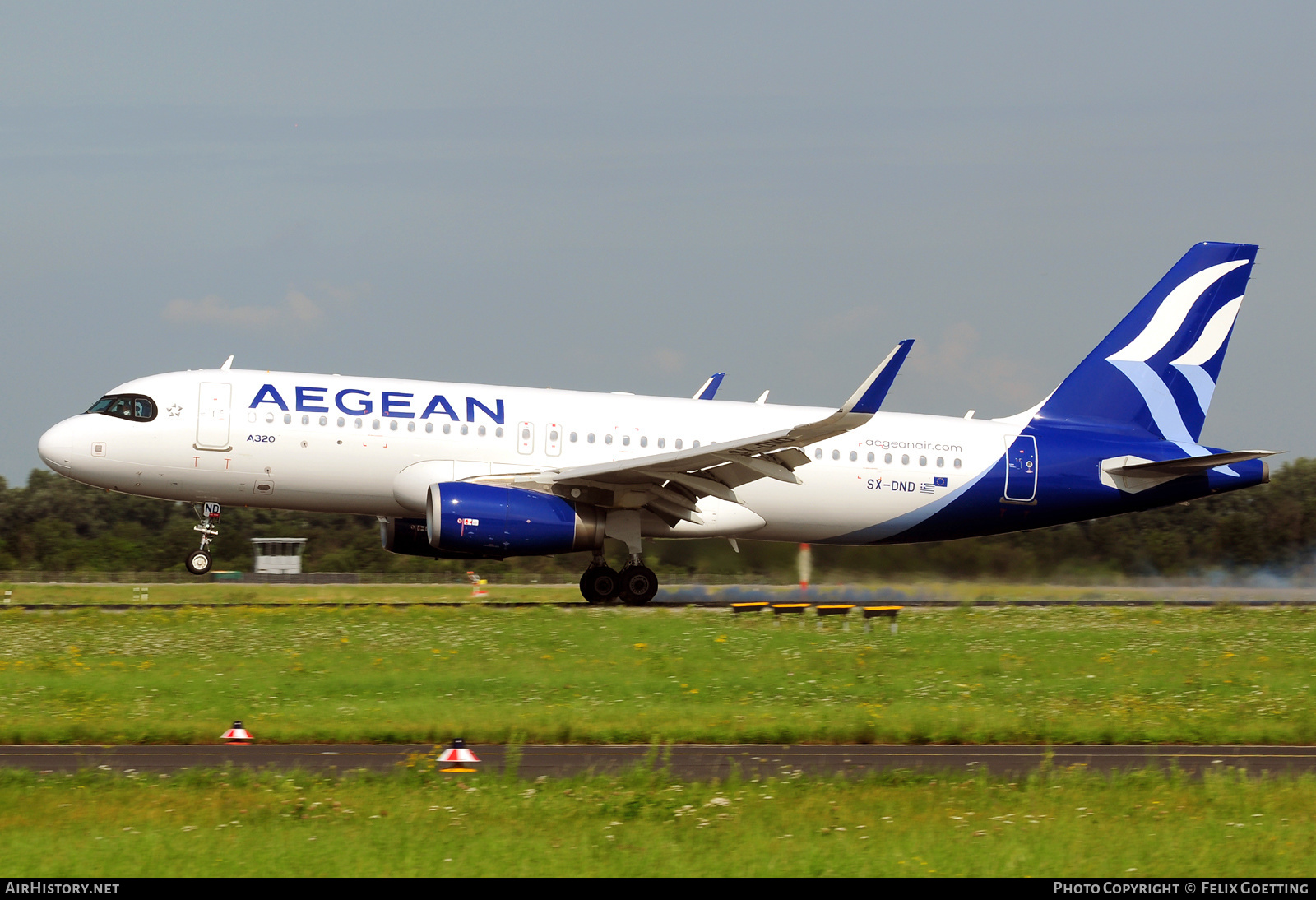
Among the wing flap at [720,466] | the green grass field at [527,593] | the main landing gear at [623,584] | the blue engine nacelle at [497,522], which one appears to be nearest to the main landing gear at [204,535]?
the green grass field at [527,593]

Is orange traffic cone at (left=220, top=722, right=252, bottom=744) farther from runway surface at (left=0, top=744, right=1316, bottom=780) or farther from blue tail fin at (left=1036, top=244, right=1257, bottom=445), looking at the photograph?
blue tail fin at (left=1036, top=244, right=1257, bottom=445)

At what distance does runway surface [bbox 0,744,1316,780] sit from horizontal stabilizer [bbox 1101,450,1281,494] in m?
13.9

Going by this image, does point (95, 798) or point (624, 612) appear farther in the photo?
point (624, 612)

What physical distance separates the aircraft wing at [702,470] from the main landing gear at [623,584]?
1082 millimetres

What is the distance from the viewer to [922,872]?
25.5ft

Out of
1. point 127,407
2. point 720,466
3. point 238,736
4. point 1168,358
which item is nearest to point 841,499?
point 720,466

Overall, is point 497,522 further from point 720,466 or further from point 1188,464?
point 1188,464

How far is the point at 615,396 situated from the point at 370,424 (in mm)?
4703

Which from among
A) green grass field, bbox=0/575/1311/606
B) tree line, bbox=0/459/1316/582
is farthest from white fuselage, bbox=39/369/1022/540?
green grass field, bbox=0/575/1311/606

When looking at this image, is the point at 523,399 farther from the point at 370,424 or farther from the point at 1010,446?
the point at 1010,446

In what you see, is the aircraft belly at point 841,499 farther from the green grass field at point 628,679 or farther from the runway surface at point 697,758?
the runway surface at point 697,758

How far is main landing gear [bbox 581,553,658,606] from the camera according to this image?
23984mm

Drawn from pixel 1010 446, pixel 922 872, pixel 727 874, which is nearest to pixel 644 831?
pixel 727 874
